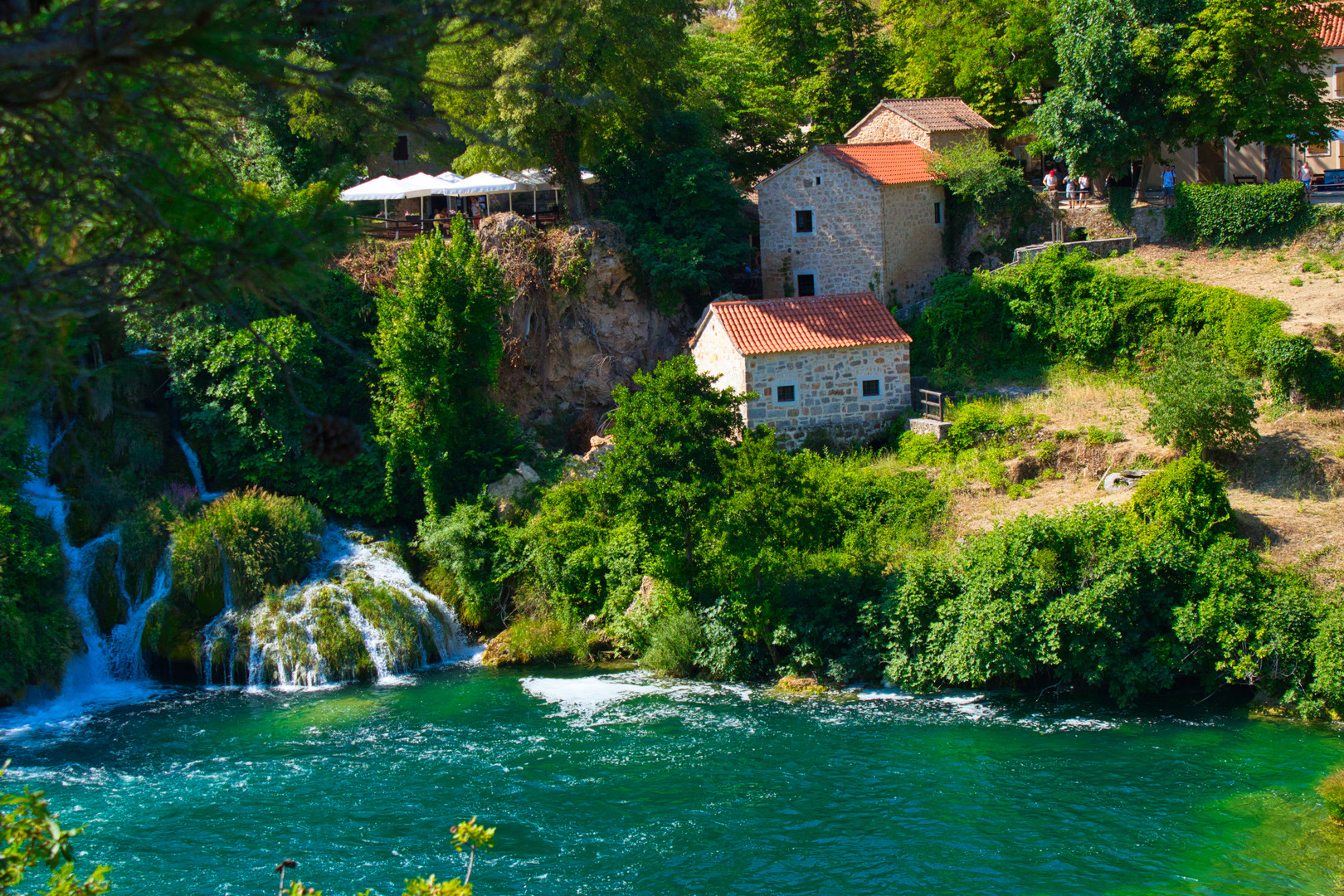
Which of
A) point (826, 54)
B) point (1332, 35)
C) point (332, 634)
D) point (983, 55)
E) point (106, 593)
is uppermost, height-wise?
point (826, 54)

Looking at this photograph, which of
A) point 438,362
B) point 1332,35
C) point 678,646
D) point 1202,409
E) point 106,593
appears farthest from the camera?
point 1332,35

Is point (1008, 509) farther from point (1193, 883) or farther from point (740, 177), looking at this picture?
point (740, 177)

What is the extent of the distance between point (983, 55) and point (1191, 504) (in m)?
21.3

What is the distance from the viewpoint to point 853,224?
34625 mm

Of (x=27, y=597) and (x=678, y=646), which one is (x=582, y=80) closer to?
(x=678, y=646)

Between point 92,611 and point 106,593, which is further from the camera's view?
point 106,593

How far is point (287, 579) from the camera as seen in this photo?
83.4 feet

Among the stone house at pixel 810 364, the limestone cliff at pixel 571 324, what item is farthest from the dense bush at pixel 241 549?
the stone house at pixel 810 364

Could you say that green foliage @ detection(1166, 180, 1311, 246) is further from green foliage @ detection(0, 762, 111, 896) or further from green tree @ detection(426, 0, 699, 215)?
green foliage @ detection(0, 762, 111, 896)

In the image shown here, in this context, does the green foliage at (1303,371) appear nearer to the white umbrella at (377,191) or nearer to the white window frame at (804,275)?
the white window frame at (804,275)

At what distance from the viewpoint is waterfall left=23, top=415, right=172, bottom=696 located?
23766 mm

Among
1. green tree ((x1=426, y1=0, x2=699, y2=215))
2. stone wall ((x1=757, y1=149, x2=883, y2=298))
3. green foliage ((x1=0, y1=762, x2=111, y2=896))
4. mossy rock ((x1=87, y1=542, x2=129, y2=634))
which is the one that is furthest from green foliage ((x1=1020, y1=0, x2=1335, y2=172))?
green foliage ((x1=0, y1=762, x2=111, y2=896))

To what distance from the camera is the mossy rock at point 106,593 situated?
2447cm

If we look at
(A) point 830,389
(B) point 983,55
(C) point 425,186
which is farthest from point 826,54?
(A) point 830,389
